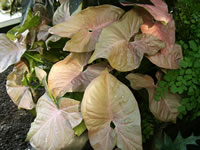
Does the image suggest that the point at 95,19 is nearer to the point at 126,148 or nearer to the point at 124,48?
the point at 124,48

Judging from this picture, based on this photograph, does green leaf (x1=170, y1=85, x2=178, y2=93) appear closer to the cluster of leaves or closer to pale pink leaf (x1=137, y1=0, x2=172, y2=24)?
the cluster of leaves

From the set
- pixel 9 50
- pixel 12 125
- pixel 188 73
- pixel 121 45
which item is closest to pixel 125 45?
pixel 121 45

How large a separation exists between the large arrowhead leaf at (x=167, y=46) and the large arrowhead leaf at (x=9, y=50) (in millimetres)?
600

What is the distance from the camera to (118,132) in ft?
2.64

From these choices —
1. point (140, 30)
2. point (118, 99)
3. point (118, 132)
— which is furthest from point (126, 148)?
point (140, 30)

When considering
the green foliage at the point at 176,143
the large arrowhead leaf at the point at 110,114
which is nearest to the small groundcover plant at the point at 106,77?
the large arrowhead leaf at the point at 110,114

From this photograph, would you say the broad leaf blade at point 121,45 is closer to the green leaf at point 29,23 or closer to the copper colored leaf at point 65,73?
the copper colored leaf at point 65,73

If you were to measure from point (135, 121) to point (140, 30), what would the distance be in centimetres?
40

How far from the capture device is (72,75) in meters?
0.94

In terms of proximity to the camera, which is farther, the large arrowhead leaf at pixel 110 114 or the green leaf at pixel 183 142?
the green leaf at pixel 183 142

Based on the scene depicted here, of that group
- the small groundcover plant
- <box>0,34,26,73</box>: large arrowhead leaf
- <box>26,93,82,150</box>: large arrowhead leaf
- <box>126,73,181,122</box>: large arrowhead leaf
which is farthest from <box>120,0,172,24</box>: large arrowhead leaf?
→ <box>0,34,26,73</box>: large arrowhead leaf

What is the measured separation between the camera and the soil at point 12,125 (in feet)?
5.04

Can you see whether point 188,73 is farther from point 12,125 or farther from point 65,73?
point 12,125

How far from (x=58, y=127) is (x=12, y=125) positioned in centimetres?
93
